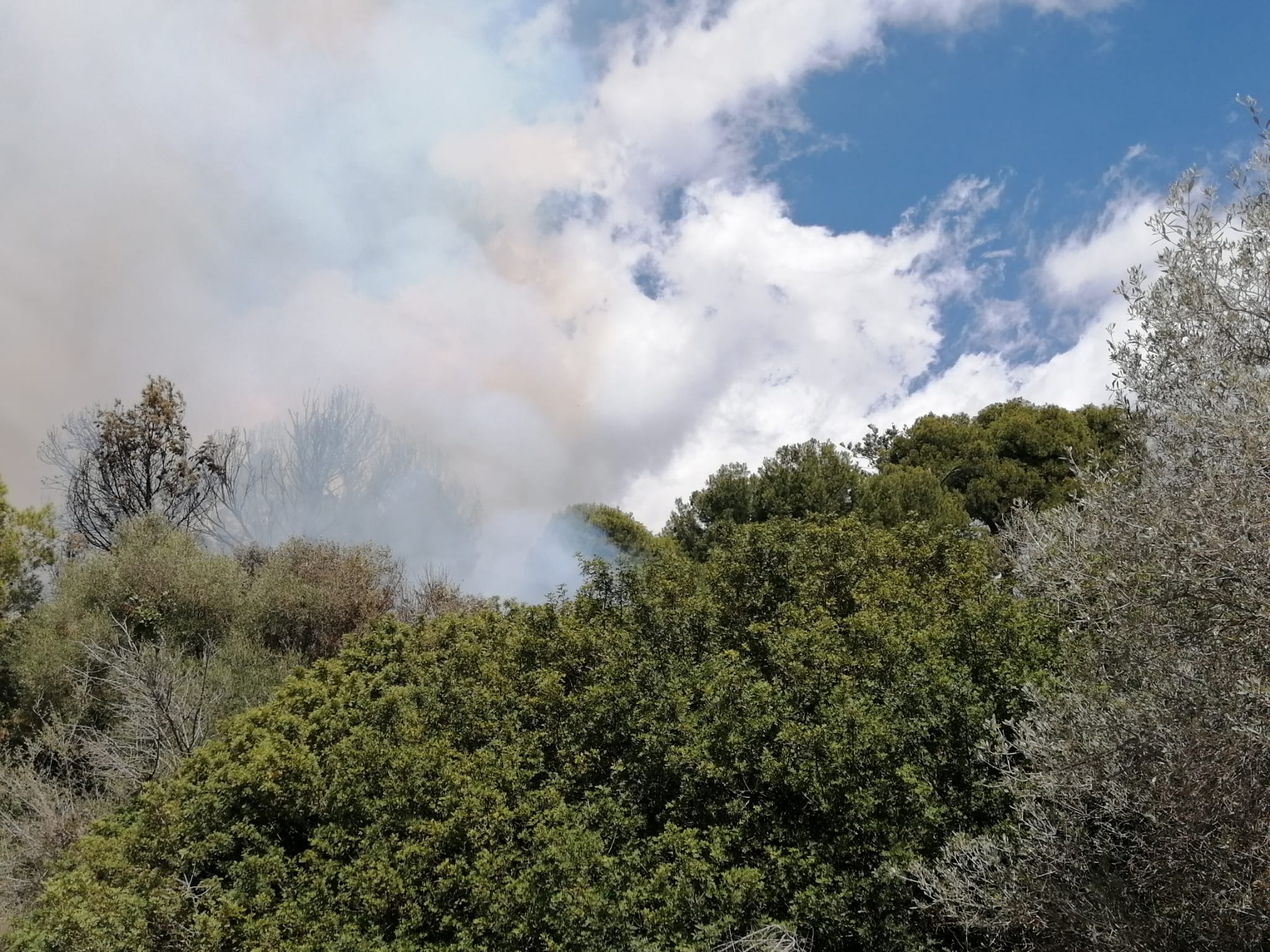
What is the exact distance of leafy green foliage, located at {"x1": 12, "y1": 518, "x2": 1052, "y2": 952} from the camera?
6.84m

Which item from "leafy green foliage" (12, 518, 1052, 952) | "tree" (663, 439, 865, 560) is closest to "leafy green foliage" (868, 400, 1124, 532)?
"tree" (663, 439, 865, 560)

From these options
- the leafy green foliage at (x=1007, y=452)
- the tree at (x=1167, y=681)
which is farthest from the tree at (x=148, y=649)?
the leafy green foliage at (x=1007, y=452)

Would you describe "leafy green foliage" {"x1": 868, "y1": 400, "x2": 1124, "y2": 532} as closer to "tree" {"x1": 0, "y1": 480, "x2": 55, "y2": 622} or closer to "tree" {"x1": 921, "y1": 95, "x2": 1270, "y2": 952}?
"tree" {"x1": 921, "y1": 95, "x2": 1270, "y2": 952}

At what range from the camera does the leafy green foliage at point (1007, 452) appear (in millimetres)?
26078

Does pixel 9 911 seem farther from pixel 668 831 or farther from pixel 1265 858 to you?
pixel 1265 858

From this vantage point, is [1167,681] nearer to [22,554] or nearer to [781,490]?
[781,490]

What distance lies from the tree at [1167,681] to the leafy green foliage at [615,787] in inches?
36.6

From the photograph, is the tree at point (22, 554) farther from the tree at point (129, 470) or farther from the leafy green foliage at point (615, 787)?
the leafy green foliage at point (615, 787)

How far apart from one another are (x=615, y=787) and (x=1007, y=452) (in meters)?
23.8

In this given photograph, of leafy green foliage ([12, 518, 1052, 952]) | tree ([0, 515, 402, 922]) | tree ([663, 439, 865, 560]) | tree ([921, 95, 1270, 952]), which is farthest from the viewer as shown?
tree ([663, 439, 865, 560])

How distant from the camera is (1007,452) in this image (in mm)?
27797

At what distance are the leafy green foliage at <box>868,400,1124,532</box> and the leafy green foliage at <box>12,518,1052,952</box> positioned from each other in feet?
54.7

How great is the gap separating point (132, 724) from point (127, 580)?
8.13 m

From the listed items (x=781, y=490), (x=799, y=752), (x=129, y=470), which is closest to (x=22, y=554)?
(x=129, y=470)
